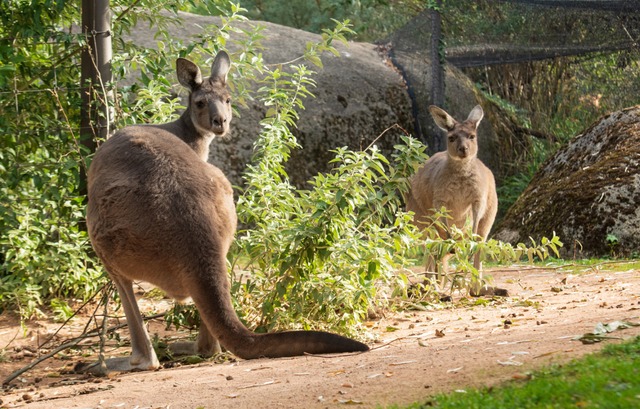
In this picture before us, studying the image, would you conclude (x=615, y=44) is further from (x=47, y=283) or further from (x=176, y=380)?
(x=176, y=380)

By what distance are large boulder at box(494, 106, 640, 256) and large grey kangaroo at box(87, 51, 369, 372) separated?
17.0ft

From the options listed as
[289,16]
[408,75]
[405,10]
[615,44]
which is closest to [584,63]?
[615,44]

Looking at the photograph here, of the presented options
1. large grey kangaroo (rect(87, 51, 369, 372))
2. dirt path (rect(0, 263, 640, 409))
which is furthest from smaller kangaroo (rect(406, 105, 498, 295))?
large grey kangaroo (rect(87, 51, 369, 372))

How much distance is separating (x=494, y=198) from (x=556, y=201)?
5.97 ft

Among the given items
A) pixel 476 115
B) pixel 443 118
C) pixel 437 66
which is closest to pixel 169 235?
pixel 443 118

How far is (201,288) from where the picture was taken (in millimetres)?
5027

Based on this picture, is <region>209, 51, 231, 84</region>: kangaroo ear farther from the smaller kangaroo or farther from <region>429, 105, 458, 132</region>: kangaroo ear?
<region>429, 105, 458, 132</region>: kangaroo ear

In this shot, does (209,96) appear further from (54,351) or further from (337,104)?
(337,104)

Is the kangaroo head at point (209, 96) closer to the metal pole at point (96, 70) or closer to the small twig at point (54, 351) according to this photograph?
the metal pole at point (96, 70)

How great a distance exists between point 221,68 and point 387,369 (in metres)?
3.21

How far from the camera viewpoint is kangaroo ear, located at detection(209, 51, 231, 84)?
691 cm

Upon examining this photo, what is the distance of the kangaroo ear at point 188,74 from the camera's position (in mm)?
6684

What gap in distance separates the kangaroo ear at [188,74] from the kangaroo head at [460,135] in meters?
2.89

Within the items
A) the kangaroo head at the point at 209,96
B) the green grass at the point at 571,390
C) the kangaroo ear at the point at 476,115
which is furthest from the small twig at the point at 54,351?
the kangaroo ear at the point at 476,115
